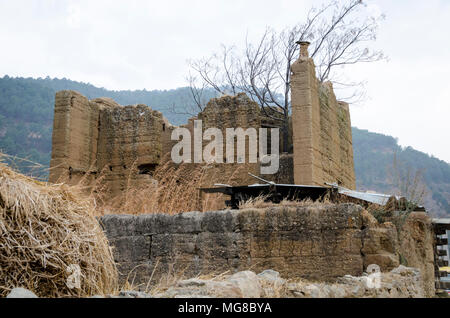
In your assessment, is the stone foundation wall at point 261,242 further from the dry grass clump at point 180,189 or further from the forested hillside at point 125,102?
the forested hillside at point 125,102

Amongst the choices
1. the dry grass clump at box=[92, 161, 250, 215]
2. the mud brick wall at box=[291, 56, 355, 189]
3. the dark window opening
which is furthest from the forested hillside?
the mud brick wall at box=[291, 56, 355, 189]

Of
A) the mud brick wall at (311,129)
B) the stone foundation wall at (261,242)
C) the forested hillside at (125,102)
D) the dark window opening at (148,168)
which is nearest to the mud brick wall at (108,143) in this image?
the dark window opening at (148,168)

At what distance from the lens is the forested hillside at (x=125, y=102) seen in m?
53.7

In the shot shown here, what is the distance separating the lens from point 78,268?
3367 millimetres

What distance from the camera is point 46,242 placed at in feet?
10.7

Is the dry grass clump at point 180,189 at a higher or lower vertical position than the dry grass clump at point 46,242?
higher

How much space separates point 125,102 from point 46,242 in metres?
73.3

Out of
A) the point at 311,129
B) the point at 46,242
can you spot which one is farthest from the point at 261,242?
the point at 311,129

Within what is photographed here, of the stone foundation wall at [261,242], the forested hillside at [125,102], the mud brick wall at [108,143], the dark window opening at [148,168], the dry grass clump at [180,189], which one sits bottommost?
the stone foundation wall at [261,242]

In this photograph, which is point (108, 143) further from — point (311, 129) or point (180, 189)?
point (311, 129)

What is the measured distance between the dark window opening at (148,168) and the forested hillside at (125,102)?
32.0 meters

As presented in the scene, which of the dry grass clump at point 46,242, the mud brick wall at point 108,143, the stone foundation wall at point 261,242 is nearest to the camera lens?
the dry grass clump at point 46,242

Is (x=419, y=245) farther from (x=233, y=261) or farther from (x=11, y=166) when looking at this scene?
(x=11, y=166)
